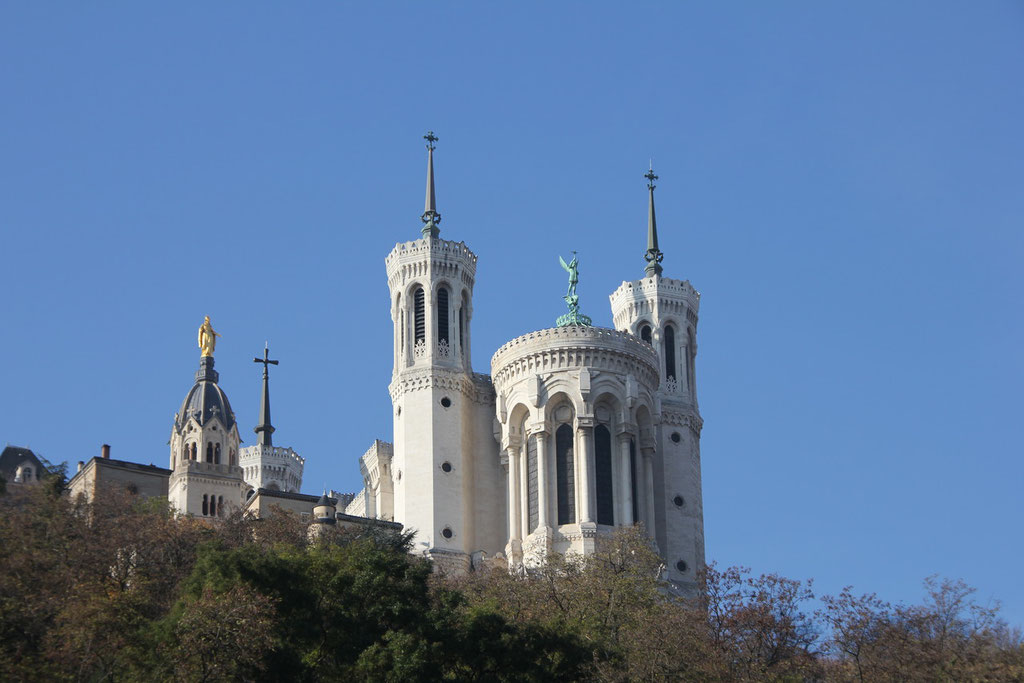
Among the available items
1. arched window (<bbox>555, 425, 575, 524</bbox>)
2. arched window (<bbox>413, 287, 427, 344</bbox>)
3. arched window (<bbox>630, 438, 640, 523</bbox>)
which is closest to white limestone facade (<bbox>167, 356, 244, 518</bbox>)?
arched window (<bbox>413, 287, 427, 344</bbox>)

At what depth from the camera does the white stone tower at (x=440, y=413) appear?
8419 cm

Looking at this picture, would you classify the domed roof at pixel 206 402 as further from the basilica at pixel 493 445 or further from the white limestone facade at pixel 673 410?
the white limestone facade at pixel 673 410

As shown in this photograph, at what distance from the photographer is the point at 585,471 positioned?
82.2 m

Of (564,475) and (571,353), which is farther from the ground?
(571,353)

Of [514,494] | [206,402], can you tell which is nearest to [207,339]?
[206,402]

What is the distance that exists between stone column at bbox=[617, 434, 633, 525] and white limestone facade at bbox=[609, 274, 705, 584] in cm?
273

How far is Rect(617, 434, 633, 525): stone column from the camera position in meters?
82.3

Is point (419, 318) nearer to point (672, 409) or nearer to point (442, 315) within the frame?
point (442, 315)

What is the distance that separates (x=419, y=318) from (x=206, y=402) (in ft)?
38.5

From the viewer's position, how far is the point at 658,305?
94.8 m

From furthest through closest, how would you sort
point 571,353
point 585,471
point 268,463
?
point 268,463 → point 571,353 → point 585,471

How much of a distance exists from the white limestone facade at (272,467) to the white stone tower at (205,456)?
29888 millimetres

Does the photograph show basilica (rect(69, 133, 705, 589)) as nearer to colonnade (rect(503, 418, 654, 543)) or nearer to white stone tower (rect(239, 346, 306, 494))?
colonnade (rect(503, 418, 654, 543))

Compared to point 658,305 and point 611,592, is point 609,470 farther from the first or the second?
point 611,592
